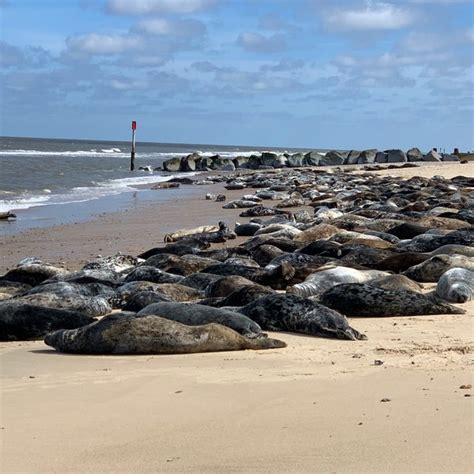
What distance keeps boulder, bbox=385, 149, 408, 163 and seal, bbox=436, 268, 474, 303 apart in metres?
49.7

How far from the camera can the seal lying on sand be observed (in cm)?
546

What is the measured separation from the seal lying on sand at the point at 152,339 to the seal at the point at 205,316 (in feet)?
0.59

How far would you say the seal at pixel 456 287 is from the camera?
277 inches

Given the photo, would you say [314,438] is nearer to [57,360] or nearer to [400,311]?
[57,360]

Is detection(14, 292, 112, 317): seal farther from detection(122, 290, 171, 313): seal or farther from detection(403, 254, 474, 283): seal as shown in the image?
detection(403, 254, 474, 283): seal

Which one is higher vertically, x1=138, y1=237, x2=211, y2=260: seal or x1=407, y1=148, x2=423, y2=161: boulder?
x1=407, y1=148, x2=423, y2=161: boulder

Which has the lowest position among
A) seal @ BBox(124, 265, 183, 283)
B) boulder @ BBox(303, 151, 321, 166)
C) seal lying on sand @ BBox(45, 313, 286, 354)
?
seal @ BBox(124, 265, 183, 283)

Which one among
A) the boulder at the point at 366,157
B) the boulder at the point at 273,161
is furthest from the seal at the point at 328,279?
the boulder at the point at 366,157

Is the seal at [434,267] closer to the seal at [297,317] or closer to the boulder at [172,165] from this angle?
the seal at [297,317]

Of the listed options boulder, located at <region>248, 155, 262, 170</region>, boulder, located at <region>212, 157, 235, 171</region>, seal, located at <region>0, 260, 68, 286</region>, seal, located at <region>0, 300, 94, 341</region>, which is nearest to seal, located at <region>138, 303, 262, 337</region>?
seal, located at <region>0, 300, 94, 341</region>

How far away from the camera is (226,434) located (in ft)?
11.5

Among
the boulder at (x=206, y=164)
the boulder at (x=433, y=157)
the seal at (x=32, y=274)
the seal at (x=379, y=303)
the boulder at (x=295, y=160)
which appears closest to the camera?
the seal at (x=379, y=303)

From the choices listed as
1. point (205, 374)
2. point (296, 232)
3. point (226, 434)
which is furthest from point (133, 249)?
point (226, 434)

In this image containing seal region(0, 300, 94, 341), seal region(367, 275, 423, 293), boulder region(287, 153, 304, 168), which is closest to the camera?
seal region(0, 300, 94, 341)
